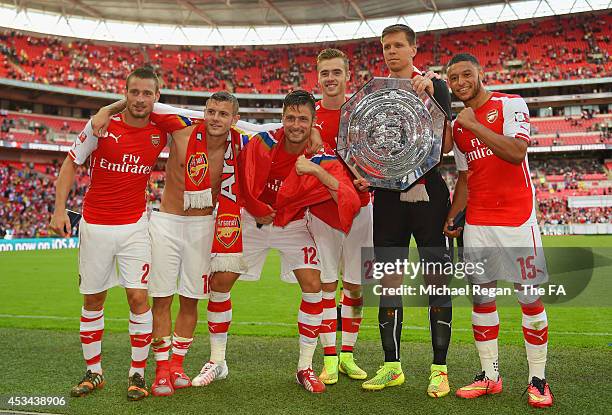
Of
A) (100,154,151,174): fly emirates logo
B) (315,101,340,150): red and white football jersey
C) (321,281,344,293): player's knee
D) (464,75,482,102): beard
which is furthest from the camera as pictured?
(321,281,344,293): player's knee

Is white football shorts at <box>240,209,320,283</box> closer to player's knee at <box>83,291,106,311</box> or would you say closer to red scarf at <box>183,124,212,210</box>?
red scarf at <box>183,124,212,210</box>

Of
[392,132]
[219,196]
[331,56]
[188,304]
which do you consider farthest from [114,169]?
[392,132]

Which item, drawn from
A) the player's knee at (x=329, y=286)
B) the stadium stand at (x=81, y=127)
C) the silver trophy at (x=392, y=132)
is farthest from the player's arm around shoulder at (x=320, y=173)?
the stadium stand at (x=81, y=127)

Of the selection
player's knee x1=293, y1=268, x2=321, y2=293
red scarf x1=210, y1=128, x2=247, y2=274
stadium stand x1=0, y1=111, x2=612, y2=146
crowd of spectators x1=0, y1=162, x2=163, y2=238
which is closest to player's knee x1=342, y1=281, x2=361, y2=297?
player's knee x1=293, y1=268, x2=321, y2=293

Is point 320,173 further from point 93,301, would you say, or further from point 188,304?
point 93,301

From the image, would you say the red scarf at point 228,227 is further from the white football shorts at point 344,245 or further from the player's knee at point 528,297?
the player's knee at point 528,297

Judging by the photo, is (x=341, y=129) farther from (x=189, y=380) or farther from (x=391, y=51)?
(x=189, y=380)

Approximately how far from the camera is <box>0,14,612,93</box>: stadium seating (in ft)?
129

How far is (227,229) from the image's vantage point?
416 cm

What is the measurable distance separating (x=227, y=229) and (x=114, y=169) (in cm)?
100

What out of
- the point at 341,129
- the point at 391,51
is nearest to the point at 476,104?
the point at 391,51

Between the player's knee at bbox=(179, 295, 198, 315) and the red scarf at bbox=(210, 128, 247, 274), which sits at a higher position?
the red scarf at bbox=(210, 128, 247, 274)

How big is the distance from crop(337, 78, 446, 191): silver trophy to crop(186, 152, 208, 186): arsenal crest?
1.21 metres

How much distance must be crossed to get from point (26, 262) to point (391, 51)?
17.2 metres
